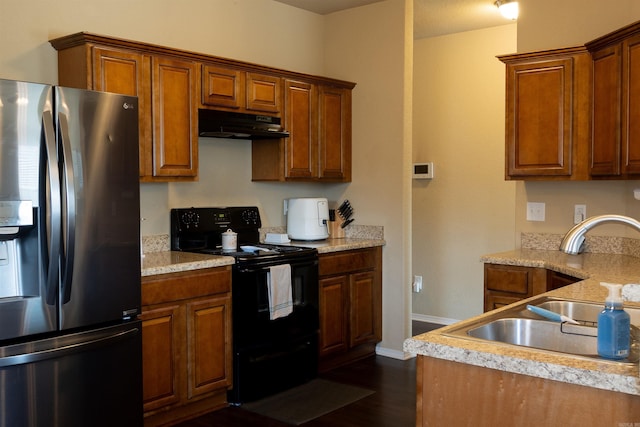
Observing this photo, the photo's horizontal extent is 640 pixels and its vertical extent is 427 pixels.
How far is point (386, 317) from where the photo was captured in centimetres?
493

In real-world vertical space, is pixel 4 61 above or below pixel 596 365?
above

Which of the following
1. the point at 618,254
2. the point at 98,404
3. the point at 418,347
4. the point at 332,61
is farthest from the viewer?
the point at 332,61

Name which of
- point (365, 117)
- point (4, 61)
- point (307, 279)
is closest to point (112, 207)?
point (4, 61)

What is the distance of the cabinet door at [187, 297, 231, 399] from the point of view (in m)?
3.51

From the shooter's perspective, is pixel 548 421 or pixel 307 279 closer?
pixel 548 421

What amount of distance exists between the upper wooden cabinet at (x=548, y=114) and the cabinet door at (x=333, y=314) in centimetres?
142

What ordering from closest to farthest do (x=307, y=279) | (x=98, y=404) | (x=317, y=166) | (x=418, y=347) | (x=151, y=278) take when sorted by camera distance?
1. (x=418, y=347)
2. (x=98, y=404)
3. (x=151, y=278)
4. (x=307, y=279)
5. (x=317, y=166)

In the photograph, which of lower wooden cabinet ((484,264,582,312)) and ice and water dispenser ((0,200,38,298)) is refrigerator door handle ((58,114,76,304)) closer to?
ice and water dispenser ((0,200,38,298))

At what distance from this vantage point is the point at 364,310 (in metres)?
4.80

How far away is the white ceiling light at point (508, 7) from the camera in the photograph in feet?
15.7

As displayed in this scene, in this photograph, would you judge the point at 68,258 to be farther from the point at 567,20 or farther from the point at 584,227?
the point at 567,20

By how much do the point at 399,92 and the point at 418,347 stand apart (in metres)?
3.36

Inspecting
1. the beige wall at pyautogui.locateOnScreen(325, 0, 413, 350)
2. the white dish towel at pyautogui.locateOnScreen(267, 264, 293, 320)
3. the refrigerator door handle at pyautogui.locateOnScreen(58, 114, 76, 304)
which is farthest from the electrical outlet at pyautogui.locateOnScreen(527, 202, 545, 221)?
the refrigerator door handle at pyautogui.locateOnScreen(58, 114, 76, 304)

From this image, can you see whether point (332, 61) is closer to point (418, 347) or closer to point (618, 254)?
point (618, 254)
